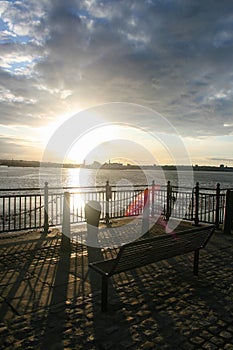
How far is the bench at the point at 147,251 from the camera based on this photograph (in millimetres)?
4715

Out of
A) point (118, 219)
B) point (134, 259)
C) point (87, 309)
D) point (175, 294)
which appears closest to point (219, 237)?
point (118, 219)

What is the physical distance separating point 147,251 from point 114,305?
3.33 feet

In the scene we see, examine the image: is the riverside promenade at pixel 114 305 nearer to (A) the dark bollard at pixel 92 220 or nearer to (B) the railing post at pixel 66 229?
(B) the railing post at pixel 66 229

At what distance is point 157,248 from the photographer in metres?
5.32

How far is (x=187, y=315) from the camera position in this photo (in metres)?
4.58

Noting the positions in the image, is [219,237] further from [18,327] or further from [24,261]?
[18,327]

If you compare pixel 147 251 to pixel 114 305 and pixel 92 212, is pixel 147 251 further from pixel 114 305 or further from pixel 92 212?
pixel 92 212

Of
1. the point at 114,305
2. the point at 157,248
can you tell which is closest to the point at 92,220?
the point at 157,248

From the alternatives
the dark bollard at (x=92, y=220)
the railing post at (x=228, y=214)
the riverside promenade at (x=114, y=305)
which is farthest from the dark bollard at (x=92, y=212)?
the railing post at (x=228, y=214)

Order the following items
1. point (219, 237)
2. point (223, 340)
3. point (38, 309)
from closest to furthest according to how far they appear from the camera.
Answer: point (223, 340) < point (38, 309) < point (219, 237)

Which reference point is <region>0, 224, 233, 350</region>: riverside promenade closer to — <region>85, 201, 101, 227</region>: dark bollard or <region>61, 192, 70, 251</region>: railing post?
<region>61, 192, 70, 251</region>: railing post

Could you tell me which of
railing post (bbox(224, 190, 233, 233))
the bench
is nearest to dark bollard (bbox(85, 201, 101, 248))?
the bench

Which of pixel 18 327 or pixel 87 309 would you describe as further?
pixel 87 309

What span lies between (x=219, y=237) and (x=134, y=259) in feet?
19.6
